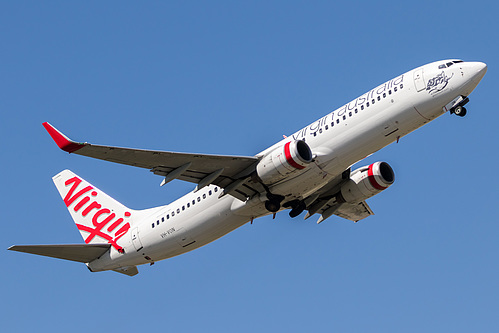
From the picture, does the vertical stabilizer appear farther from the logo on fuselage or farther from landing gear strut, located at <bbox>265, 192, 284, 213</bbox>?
the logo on fuselage

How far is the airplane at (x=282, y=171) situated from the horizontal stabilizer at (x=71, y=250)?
0.06 m

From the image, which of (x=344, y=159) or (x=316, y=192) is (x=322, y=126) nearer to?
(x=344, y=159)

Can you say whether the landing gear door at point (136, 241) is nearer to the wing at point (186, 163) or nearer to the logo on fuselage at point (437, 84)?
the wing at point (186, 163)

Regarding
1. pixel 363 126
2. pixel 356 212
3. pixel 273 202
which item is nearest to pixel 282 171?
pixel 273 202

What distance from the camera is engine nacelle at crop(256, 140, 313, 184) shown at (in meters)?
36.8

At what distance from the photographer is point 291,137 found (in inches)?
1565

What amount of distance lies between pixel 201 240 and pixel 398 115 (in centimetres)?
Answer: 1270

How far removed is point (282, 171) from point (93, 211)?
16096 mm

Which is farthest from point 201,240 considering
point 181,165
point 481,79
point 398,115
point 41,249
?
point 481,79

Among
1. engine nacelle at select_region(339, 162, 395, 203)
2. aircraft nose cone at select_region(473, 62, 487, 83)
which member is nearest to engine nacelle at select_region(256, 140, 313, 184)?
engine nacelle at select_region(339, 162, 395, 203)

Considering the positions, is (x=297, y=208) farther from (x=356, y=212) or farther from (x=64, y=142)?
(x=64, y=142)

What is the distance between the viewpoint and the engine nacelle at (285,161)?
121ft

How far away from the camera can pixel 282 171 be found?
37406 millimetres

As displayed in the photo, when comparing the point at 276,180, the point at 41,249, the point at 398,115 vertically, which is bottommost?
the point at 41,249
